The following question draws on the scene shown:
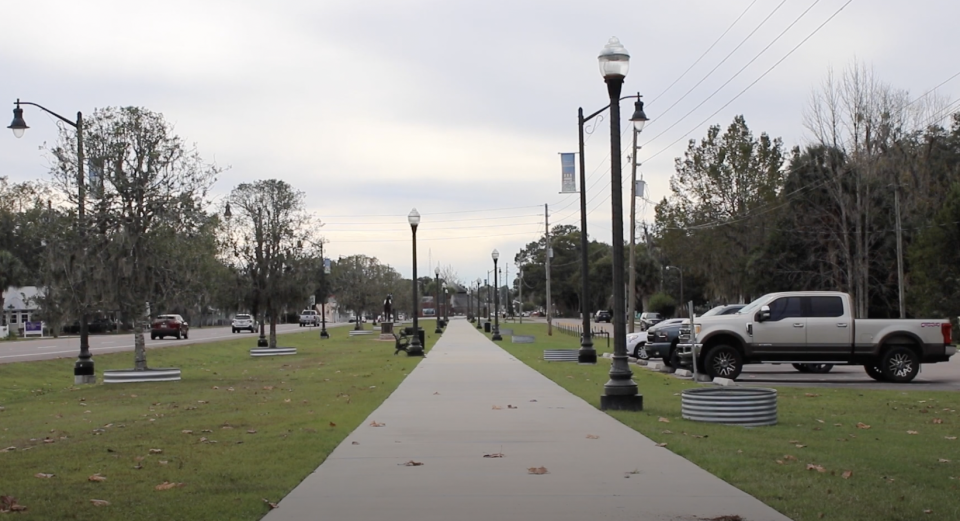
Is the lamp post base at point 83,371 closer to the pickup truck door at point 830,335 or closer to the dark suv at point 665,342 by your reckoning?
the dark suv at point 665,342

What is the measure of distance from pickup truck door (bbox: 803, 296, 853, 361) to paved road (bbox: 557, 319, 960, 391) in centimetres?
67

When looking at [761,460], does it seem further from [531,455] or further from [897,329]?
[897,329]

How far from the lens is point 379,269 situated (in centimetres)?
10988

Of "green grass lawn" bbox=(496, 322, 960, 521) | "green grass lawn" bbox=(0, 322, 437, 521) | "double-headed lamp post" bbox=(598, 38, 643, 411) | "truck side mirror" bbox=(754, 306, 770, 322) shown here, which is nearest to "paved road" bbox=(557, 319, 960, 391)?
"truck side mirror" bbox=(754, 306, 770, 322)

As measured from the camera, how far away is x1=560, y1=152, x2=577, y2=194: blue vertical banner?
33344mm

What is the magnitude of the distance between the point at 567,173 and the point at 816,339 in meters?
13.5

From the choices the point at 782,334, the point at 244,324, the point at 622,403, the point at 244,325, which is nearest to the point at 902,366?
the point at 782,334

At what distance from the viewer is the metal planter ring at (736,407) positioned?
12.8 meters

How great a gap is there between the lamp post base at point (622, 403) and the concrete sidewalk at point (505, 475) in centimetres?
26

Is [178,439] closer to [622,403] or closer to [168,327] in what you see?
[622,403]

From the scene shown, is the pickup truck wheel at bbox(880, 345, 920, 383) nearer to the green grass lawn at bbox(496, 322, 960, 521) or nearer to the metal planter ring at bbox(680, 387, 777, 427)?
the green grass lawn at bbox(496, 322, 960, 521)

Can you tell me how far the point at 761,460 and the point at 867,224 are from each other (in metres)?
49.8

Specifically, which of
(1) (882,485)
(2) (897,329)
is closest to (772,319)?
(2) (897,329)

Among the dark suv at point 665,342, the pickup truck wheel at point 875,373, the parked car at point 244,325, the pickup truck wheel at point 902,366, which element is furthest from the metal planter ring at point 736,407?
the parked car at point 244,325
